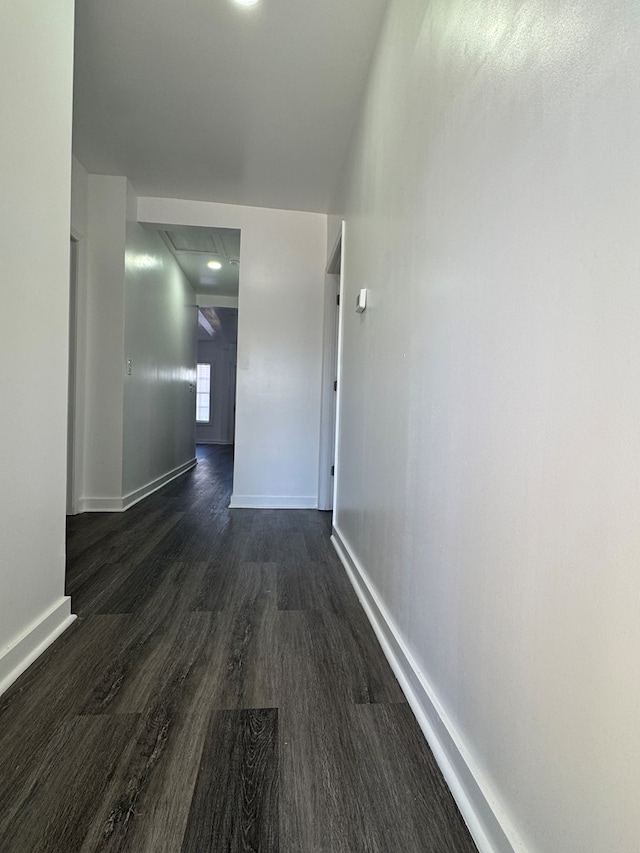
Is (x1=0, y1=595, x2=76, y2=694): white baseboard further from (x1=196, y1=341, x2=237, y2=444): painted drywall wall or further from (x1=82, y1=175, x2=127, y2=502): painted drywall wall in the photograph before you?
(x1=196, y1=341, x2=237, y2=444): painted drywall wall

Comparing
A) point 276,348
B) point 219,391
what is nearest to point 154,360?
point 276,348

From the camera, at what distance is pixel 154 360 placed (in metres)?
3.97

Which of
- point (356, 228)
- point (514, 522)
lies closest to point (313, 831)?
point (514, 522)

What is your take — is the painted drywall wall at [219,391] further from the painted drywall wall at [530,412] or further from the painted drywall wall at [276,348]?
the painted drywall wall at [530,412]

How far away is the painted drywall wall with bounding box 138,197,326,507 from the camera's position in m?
3.47

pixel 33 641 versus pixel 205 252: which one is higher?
pixel 205 252

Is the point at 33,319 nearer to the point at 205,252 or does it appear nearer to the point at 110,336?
the point at 110,336

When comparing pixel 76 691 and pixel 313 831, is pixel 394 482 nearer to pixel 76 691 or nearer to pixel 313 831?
pixel 313 831

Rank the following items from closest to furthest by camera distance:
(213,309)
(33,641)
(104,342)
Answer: (33,641), (104,342), (213,309)

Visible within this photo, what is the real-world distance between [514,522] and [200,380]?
32.0 feet

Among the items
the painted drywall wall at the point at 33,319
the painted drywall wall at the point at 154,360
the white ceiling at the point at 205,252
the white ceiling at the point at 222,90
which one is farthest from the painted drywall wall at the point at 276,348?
the painted drywall wall at the point at 33,319

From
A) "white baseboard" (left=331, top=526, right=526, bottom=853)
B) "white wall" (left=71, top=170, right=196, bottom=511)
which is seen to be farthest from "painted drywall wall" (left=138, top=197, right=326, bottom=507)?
"white baseboard" (left=331, top=526, right=526, bottom=853)

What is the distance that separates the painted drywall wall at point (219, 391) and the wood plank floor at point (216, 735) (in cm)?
812

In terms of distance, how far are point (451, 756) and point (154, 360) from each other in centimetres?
383
